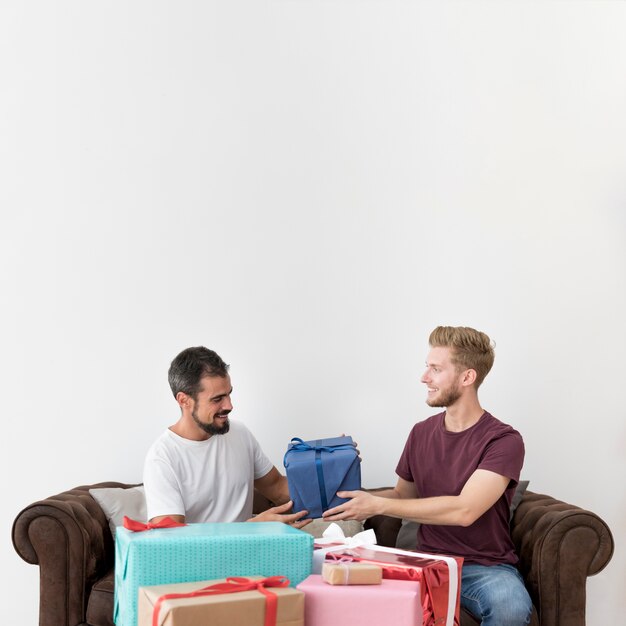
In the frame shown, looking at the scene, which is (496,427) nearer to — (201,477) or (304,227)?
(201,477)

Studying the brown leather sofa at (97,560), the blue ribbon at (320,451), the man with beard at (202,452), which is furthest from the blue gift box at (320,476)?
the brown leather sofa at (97,560)

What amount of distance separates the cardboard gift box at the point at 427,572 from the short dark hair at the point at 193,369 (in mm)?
1017

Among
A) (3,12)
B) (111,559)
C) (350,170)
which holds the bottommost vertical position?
(111,559)

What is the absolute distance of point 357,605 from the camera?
2010 millimetres

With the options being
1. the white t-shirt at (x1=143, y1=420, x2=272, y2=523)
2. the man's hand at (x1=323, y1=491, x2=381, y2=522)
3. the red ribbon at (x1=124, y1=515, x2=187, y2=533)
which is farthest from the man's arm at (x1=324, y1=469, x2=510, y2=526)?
the red ribbon at (x1=124, y1=515, x2=187, y2=533)

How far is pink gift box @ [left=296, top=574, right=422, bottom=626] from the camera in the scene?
6.57ft

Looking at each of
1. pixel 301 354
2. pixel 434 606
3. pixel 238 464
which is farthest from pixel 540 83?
pixel 434 606

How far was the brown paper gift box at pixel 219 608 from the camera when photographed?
1.82 metres

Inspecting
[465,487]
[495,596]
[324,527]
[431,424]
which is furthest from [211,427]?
[495,596]

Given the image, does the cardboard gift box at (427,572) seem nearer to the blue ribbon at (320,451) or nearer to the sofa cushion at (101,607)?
the blue ribbon at (320,451)

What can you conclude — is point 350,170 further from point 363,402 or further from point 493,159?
point 363,402

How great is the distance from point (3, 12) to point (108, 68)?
52 centimetres

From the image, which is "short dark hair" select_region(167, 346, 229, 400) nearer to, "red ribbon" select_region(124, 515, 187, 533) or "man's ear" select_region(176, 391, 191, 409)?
"man's ear" select_region(176, 391, 191, 409)

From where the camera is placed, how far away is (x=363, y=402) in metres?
3.76
